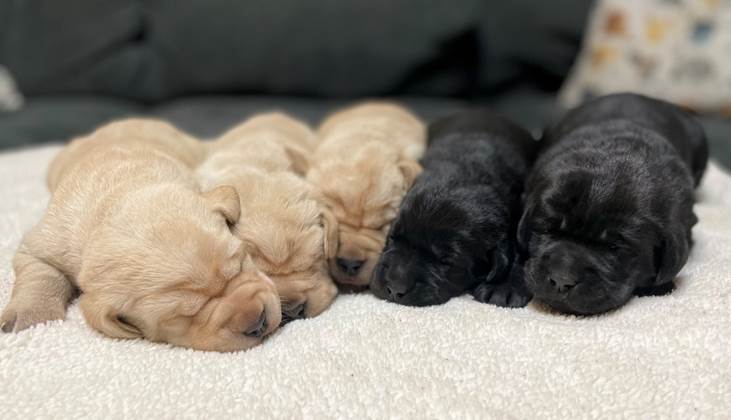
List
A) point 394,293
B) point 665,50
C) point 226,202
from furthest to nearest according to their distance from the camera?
point 665,50 < point 394,293 < point 226,202

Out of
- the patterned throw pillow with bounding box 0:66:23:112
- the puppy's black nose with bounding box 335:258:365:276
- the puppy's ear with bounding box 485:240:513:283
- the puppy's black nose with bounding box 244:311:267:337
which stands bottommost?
the patterned throw pillow with bounding box 0:66:23:112

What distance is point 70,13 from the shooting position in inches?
200

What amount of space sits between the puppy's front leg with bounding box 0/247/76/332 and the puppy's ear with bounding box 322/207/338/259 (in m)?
0.85

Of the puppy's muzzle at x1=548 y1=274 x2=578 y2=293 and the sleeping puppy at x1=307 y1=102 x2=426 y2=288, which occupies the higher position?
the puppy's muzzle at x1=548 y1=274 x2=578 y2=293

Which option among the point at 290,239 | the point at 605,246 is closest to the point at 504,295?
the point at 605,246

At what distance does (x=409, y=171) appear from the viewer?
7.97 ft

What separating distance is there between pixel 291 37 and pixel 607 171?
335 cm

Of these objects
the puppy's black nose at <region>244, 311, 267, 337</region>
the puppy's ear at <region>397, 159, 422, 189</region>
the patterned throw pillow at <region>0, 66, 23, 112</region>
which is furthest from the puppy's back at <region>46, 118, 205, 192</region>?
the patterned throw pillow at <region>0, 66, 23, 112</region>

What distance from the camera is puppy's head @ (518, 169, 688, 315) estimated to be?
6.10 ft

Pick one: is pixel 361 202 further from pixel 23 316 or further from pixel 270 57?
pixel 270 57

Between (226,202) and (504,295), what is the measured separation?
0.95m

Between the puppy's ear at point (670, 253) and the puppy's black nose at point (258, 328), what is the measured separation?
3.89 ft

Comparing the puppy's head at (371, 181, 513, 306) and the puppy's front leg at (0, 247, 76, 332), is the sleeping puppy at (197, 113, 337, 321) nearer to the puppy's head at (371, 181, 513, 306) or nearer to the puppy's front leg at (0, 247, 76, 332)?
the puppy's head at (371, 181, 513, 306)

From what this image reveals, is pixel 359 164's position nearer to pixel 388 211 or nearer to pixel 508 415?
pixel 388 211
